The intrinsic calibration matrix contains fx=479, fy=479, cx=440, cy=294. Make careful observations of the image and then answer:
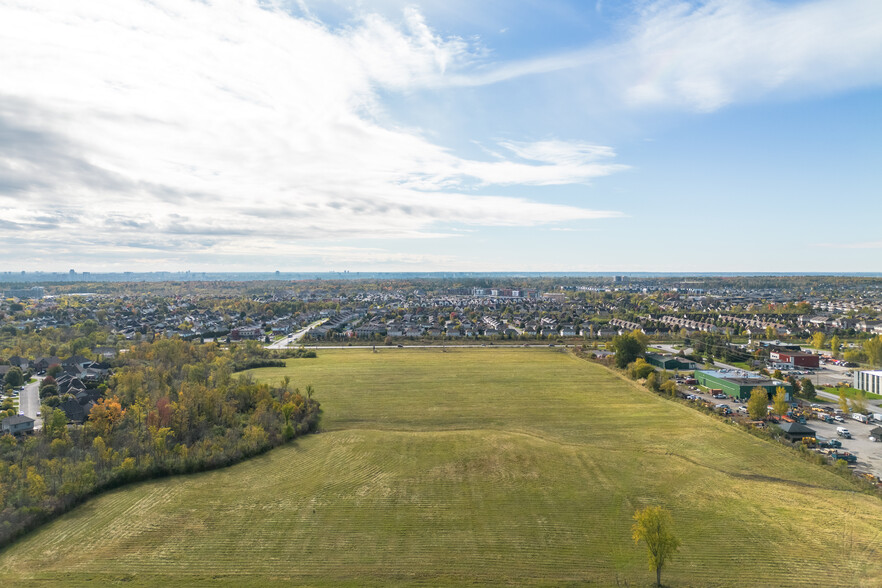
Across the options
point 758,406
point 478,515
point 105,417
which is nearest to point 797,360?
point 758,406

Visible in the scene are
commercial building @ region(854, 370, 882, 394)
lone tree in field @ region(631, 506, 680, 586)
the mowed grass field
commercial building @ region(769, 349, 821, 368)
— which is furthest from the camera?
commercial building @ region(769, 349, 821, 368)

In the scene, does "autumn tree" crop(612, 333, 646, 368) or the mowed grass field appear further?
"autumn tree" crop(612, 333, 646, 368)

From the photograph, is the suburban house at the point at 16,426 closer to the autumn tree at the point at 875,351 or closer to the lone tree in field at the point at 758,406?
the lone tree in field at the point at 758,406

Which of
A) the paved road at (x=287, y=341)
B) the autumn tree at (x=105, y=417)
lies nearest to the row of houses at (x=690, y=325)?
the paved road at (x=287, y=341)

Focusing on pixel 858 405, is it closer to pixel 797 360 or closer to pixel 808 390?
pixel 808 390

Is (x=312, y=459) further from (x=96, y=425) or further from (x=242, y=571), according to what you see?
(x=96, y=425)

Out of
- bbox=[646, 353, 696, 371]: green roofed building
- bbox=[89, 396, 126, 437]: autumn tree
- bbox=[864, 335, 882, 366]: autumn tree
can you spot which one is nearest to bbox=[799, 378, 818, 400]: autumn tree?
bbox=[646, 353, 696, 371]: green roofed building

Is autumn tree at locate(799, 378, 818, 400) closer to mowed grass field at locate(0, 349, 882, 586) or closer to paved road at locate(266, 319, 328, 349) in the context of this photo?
mowed grass field at locate(0, 349, 882, 586)

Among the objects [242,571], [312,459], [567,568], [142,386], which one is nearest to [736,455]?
[567,568]
